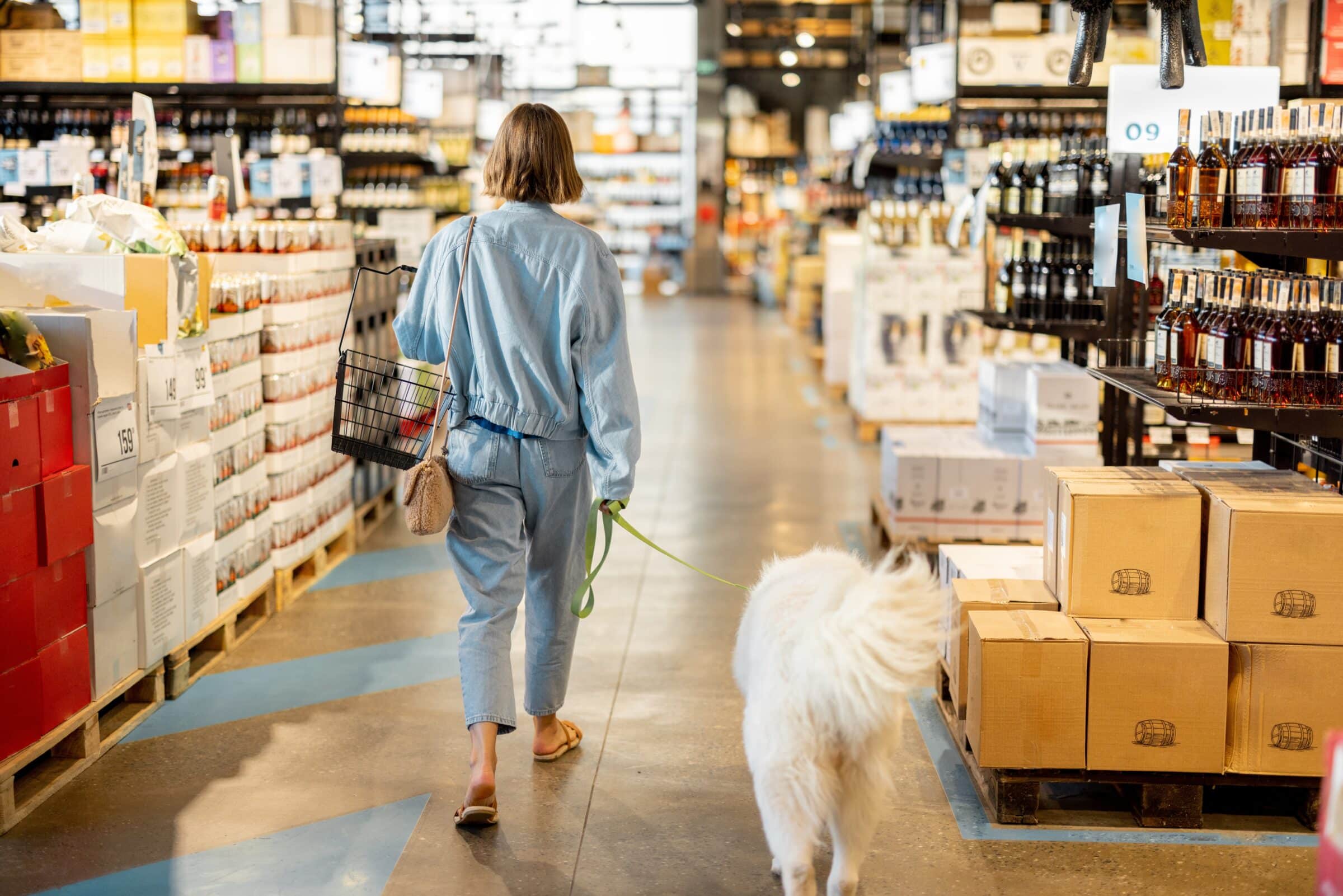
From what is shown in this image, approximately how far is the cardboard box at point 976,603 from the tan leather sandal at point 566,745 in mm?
1052

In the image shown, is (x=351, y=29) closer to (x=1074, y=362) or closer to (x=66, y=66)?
(x=66, y=66)

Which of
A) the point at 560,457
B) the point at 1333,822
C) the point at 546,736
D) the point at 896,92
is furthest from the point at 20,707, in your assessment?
the point at 896,92

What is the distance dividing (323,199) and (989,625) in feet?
19.3

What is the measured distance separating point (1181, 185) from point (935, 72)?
5398 mm

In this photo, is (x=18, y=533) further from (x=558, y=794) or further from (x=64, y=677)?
(x=558, y=794)

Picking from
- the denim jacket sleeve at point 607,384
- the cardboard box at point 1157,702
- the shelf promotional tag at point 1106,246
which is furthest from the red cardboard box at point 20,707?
the shelf promotional tag at point 1106,246

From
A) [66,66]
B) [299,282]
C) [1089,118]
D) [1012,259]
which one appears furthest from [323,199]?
[1089,118]

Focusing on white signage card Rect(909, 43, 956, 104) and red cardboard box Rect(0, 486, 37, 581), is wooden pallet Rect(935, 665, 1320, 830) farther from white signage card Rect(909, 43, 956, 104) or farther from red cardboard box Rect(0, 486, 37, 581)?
white signage card Rect(909, 43, 956, 104)

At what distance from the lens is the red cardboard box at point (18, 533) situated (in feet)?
10.3

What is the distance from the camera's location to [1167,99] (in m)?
4.45

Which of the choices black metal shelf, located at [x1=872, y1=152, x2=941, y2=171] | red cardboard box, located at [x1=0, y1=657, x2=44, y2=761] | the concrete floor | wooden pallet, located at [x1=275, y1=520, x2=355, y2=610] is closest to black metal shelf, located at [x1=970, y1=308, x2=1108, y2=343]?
the concrete floor

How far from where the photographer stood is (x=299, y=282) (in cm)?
530

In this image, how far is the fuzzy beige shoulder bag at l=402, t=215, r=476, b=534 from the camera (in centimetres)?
312

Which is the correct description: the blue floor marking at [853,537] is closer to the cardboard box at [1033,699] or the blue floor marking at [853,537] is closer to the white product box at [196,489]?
the cardboard box at [1033,699]
